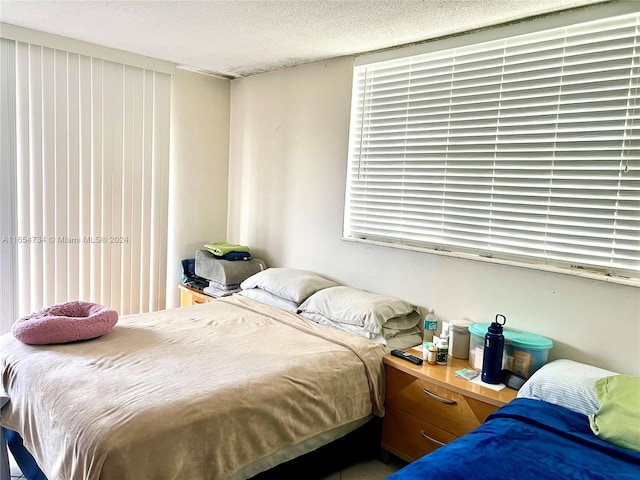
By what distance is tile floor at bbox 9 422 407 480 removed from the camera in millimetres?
2191

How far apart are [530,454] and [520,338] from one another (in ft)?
2.61

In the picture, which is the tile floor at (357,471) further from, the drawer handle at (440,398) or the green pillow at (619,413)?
the green pillow at (619,413)

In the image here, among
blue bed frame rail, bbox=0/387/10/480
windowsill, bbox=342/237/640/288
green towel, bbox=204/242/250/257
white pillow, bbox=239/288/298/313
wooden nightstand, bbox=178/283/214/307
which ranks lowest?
blue bed frame rail, bbox=0/387/10/480

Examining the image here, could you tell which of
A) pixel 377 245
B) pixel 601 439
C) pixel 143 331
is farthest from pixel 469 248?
pixel 143 331

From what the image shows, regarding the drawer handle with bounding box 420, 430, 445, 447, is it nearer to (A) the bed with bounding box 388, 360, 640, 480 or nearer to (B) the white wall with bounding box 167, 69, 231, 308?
(A) the bed with bounding box 388, 360, 640, 480

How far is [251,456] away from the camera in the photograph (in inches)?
69.3

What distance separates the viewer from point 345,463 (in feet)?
7.85

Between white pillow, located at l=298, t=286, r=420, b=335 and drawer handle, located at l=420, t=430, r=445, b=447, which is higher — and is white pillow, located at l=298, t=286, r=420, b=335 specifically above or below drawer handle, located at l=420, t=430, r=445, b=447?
above

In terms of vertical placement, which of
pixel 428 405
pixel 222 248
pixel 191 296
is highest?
pixel 222 248

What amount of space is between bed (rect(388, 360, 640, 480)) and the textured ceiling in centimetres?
169

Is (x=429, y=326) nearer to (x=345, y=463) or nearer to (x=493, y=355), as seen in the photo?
(x=493, y=355)

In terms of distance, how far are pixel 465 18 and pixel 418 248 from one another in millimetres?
1255

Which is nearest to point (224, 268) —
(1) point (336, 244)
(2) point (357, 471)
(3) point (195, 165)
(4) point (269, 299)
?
(4) point (269, 299)

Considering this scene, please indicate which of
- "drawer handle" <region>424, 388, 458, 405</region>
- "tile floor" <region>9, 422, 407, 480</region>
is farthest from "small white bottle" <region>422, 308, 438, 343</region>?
"tile floor" <region>9, 422, 407, 480</region>
